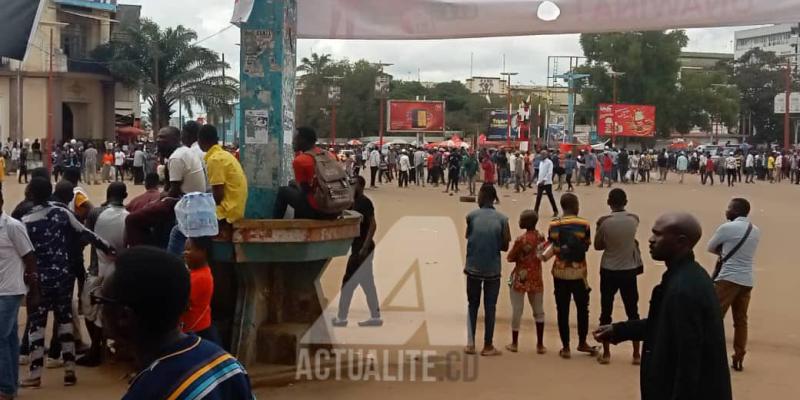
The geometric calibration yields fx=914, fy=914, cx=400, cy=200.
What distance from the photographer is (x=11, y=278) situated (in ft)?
19.3

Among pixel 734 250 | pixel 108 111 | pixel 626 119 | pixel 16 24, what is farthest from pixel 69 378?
pixel 626 119

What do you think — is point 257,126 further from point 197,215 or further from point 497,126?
point 497,126

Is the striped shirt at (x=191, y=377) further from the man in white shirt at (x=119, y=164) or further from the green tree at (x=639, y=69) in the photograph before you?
the green tree at (x=639, y=69)

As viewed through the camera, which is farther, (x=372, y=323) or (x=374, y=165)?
(x=374, y=165)

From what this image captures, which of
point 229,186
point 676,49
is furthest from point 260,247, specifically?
point 676,49

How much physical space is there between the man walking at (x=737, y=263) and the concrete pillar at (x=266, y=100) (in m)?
3.58

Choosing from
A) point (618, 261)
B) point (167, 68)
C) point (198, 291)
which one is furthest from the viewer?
point (167, 68)

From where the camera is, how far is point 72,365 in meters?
6.73

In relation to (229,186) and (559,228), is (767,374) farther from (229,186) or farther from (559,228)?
(229,186)

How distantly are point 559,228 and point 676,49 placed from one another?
2641 inches

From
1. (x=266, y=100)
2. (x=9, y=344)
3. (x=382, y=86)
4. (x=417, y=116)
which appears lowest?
(x=9, y=344)

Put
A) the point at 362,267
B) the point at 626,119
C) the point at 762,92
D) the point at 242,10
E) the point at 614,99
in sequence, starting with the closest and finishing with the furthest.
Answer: the point at 242,10 → the point at 362,267 → the point at 626,119 → the point at 614,99 → the point at 762,92

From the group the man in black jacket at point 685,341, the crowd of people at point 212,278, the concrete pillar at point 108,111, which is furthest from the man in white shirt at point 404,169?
the man in black jacket at point 685,341

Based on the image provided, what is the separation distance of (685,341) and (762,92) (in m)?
93.9
